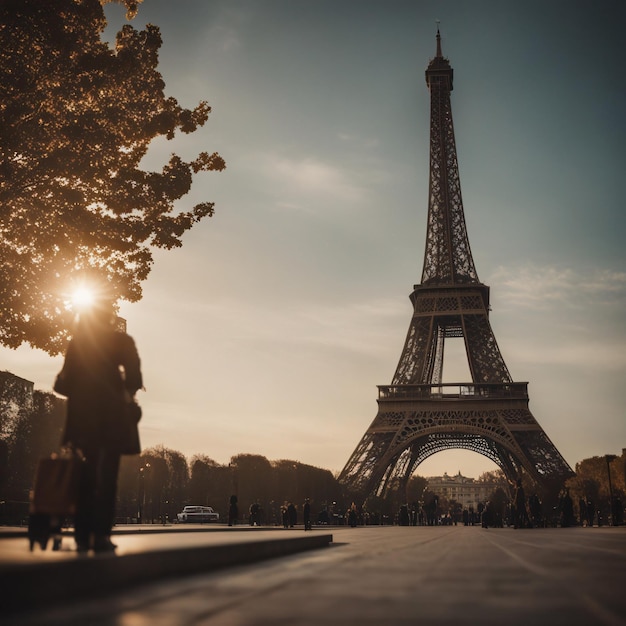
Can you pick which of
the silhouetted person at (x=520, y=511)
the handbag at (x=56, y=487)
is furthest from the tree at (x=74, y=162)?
the silhouetted person at (x=520, y=511)

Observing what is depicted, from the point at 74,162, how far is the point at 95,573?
10.7 meters

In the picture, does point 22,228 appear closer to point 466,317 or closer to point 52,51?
point 52,51

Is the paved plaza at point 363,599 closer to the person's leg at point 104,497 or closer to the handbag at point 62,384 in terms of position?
the person's leg at point 104,497

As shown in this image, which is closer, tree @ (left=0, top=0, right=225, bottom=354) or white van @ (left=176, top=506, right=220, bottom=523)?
tree @ (left=0, top=0, right=225, bottom=354)

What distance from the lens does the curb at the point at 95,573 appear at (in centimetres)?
380

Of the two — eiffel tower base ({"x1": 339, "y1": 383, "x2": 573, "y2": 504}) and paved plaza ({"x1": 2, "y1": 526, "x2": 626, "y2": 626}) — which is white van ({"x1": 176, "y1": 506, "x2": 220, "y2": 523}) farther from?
paved plaza ({"x1": 2, "y1": 526, "x2": 626, "y2": 626})

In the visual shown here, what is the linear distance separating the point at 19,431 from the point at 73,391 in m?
42.3

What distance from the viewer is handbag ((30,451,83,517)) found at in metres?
5.27

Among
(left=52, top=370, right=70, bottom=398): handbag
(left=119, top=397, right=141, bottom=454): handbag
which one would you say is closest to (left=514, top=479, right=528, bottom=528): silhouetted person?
(left=119, top=397, right=141, bottom=454): handbag

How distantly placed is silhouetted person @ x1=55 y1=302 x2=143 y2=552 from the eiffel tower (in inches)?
2034

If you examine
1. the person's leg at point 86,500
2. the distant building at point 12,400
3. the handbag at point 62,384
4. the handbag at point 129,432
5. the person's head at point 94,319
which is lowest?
the person's leg at point 86,500

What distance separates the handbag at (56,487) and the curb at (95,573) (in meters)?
0.47

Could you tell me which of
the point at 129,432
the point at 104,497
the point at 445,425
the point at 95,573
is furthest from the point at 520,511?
the point at 95,573

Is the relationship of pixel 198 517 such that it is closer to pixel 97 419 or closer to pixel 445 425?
pixel 445 425
